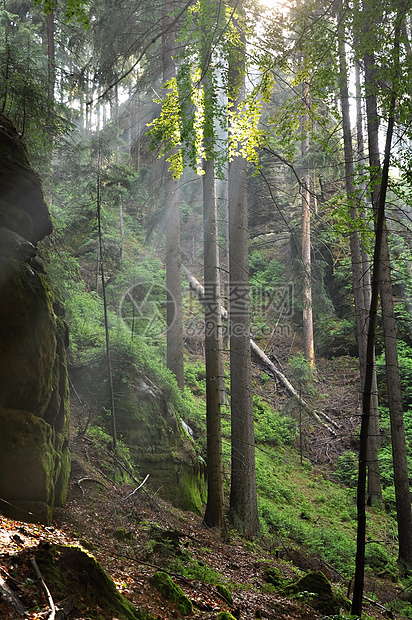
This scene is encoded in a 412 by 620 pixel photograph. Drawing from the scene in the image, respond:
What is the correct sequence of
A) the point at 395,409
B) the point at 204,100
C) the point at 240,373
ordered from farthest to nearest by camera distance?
the point at 395,409 < the point at 240,373 < the point at 204,100

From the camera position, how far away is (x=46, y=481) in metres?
4.71

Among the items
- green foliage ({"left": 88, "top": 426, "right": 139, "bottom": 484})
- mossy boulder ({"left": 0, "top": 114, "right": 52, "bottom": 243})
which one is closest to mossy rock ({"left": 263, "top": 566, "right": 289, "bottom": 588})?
green foliage ({"left": 88, "top": 426, "right": 139, "bottom": 484})

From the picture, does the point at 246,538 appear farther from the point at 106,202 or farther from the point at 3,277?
the point at 106,202

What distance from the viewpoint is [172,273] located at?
1352cm

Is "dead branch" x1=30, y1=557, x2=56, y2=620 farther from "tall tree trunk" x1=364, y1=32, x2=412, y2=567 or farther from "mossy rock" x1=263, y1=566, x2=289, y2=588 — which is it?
"tall tree trunk" x1=364, y1=32, x2=412, y2=567

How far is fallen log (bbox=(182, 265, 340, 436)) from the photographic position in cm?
1633

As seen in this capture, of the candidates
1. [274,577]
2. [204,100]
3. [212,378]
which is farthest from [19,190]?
[274,577]

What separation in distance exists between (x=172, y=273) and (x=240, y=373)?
17.7 ft

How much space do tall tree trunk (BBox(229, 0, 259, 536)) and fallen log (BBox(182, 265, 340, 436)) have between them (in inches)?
175

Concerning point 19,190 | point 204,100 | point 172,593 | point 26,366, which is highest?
point 204,100

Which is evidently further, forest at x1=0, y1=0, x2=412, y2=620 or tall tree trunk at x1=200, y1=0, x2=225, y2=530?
tall tree trunk at x1=200, y1=0, x2=225, y2=530

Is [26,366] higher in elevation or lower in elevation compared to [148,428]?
higher

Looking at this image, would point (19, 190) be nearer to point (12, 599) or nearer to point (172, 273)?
point (12, 599)

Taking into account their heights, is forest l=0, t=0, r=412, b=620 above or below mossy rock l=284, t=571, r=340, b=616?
above
